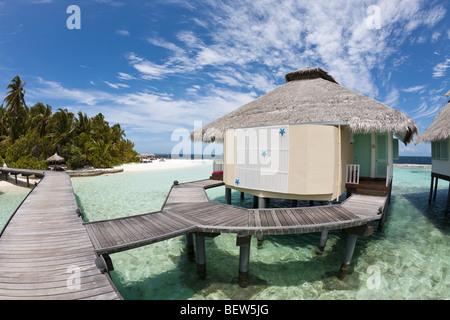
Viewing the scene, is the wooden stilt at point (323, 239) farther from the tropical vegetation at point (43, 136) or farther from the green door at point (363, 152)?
the tropical vegetation at point (43, 136)

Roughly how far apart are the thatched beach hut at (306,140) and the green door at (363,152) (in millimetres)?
39

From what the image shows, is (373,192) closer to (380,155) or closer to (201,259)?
(380,155)

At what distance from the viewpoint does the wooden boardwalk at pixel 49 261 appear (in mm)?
3359

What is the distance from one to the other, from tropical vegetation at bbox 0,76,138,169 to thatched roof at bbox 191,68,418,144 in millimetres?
21875

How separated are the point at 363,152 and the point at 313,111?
14.1ft

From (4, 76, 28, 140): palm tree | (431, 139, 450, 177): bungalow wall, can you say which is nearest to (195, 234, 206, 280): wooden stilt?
(431, 139, 450, 177): bungalow wall

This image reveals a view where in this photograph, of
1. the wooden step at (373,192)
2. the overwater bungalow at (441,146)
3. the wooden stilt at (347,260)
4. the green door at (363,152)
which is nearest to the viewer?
the wooden stilt at (347,260)

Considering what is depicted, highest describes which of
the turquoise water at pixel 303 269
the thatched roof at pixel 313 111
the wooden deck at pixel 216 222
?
Result: the thatched roof at pixel 313 111

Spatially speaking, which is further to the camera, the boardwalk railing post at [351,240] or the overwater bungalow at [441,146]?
the overwater bungalow at [441,146]

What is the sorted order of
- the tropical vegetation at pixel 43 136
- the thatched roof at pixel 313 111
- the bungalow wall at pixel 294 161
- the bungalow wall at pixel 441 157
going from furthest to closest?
the tropical vegetation at pixel 43 136 < the bungalow wall at pixel 441 157 < the thatched roof at pixel 313 111 < the bungalow wall at pixel 294 161

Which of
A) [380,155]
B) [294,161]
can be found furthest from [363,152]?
[294,161]

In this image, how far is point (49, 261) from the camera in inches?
165

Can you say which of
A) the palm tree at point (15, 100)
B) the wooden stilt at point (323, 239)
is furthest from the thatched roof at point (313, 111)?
the palm tree at point (15, 100)
